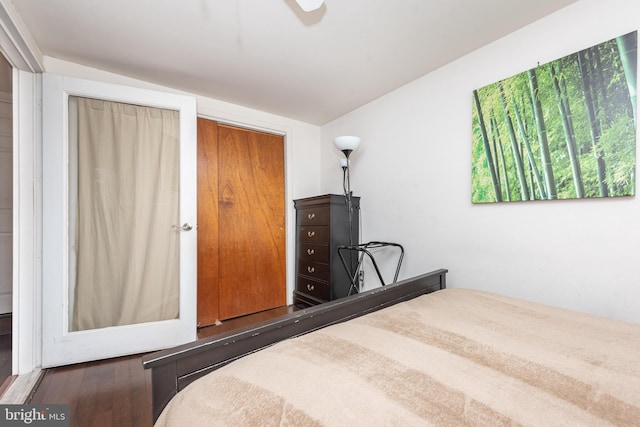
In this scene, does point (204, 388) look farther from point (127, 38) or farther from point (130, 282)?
point (127, 38)

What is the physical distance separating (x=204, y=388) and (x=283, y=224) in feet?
8.13

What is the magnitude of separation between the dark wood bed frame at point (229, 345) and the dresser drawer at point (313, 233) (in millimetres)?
1275

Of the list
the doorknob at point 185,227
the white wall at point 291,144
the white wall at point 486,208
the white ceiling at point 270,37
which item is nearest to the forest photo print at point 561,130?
the white wall at point 486,208

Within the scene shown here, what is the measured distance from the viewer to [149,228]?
210 cm

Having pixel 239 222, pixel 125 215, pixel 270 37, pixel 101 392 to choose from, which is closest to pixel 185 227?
pixel 125 215

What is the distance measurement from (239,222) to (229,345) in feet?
6.79

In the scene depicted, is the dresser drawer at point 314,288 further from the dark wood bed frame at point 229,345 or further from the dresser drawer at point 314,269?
the dark wood bed frame at point 229,345

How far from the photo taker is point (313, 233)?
278 centimetres

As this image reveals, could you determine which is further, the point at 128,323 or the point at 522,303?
the point at 128,323

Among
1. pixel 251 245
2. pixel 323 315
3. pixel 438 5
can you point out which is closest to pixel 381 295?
pixel 323 315

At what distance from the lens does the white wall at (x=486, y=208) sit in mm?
1362

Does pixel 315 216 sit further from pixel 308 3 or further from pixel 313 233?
pixel 308 3
